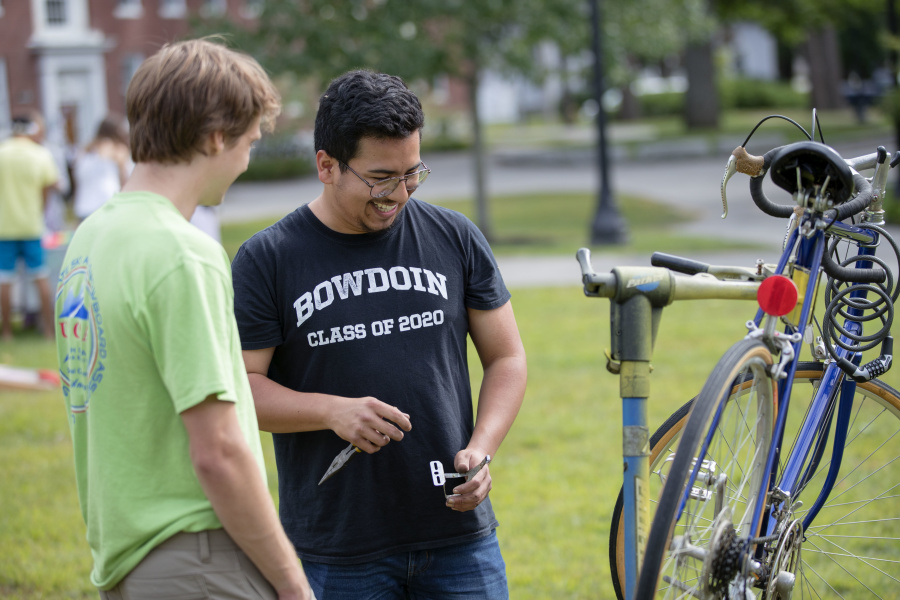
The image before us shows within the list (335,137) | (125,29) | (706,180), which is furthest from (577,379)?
(125,29)

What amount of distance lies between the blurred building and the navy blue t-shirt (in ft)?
99.0

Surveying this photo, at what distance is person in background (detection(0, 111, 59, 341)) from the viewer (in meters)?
9.49

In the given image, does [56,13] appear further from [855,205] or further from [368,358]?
[855,205]

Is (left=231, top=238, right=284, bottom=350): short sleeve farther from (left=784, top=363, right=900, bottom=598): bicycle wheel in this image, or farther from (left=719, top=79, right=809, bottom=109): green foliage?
(left=719, top=79, right=809, bottom=109): green foliage

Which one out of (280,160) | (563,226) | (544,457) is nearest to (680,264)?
(544,457)

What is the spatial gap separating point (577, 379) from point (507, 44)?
29.3 ft

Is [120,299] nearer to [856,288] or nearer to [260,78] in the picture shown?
[260,78]

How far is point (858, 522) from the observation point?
2994 millimetres

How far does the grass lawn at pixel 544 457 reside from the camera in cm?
425

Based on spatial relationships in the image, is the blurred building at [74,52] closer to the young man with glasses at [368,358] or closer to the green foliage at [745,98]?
the green foliage at [745,98]

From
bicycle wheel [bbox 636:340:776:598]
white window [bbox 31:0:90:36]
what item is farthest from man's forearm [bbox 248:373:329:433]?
white window [bbox 31:0:90:36]

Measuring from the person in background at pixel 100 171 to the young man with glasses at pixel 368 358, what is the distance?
800cm

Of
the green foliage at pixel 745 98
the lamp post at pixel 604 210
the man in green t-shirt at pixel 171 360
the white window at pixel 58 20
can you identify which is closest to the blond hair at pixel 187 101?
the man in green t-shirt at pixel 171 360

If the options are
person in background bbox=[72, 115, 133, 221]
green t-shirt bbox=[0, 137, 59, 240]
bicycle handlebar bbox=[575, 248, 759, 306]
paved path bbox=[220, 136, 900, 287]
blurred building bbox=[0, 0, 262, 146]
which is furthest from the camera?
blurred building bbox=[0, 0, 262, 146]
